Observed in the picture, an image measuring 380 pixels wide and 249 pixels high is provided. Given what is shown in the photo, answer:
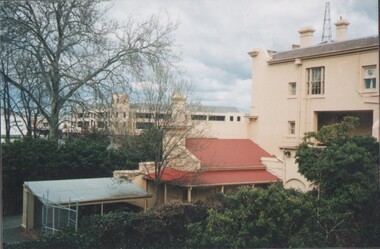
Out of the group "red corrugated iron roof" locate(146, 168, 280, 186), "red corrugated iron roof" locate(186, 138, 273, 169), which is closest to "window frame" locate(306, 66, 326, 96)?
"red corrugated iron roof" locate(186, 138, 273, 169)

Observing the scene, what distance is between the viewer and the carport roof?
3133mm

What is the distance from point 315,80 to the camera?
338 cm

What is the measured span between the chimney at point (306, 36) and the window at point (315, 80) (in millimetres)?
253

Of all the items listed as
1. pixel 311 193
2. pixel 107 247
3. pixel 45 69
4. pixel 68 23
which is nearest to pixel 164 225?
pixel 107 247

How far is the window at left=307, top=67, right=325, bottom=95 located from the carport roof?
1703 mm

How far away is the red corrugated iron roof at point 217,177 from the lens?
3312 millimetres

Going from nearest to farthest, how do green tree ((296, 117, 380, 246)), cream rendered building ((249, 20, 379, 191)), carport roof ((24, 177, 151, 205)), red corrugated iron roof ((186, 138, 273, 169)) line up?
carport roof ((24, 177, 151, 205)) → cream rendered building ((249, 20, 379, 191)) → red corrugated iron roof ((186, 138, 273, 169)) → green tree ((296, 117, 380, 246))

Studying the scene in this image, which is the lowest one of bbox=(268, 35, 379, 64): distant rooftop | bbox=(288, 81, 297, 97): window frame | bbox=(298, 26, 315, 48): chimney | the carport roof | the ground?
the ground

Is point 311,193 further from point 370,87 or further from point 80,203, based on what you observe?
point 80,203

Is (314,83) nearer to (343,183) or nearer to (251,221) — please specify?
(343,183)

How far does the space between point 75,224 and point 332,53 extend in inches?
104

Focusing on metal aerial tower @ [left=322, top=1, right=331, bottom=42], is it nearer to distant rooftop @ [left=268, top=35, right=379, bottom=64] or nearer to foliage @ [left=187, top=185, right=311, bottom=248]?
distant rooftop @ [left=268, top=35, right=379, bottom=64]

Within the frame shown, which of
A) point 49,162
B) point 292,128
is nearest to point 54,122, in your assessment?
point 49,162

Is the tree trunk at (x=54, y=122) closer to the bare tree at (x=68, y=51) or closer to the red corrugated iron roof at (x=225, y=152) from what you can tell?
the bare tree at (x=68, y=51)
